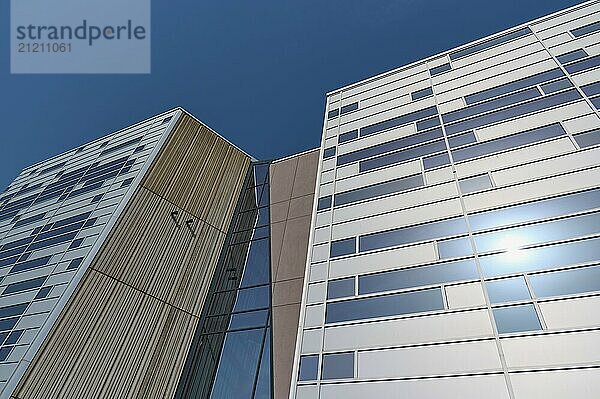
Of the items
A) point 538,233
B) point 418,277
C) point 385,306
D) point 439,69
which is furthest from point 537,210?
point 439,69

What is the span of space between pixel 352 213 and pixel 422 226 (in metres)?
2.75

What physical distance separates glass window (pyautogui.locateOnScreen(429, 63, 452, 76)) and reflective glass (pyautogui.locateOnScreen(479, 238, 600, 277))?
12032mm

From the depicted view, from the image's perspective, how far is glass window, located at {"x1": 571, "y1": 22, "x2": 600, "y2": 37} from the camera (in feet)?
53.0

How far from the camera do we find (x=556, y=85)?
47.4 ft

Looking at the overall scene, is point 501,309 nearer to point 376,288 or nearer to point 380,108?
point 376,288

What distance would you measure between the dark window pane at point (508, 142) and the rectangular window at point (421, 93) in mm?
4937

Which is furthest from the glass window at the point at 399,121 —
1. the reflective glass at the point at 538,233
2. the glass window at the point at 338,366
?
the glass window at the point at 338,366

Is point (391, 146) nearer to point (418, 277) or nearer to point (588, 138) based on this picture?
point (588, 138)

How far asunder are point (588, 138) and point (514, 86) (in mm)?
4640

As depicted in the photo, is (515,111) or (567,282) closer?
(567,282)

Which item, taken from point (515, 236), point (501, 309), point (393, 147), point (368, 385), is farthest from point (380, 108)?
point (368, 385)

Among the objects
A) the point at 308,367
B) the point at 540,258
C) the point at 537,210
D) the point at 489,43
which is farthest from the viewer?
the point at 489,43

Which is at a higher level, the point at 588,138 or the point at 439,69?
the point at 439,69

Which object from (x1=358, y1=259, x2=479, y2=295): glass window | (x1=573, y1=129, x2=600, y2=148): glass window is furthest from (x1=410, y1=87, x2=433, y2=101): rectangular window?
(x1=358, y1=259, x2=479, y2=295): glass window
